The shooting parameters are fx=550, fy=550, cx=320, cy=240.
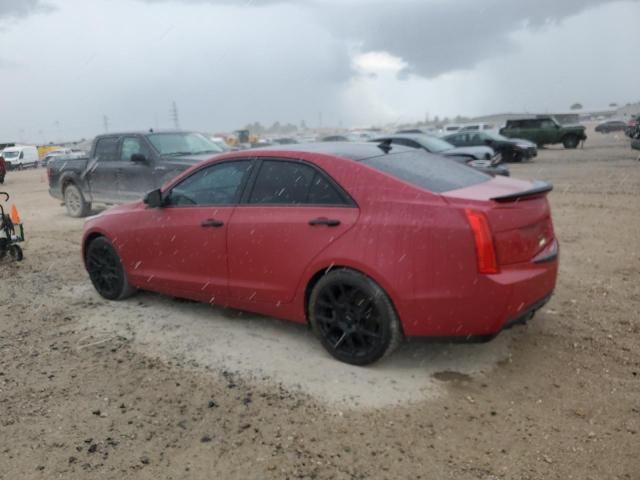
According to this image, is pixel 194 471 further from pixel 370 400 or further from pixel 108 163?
pixel 108 163

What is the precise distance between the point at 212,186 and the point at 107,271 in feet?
5.46

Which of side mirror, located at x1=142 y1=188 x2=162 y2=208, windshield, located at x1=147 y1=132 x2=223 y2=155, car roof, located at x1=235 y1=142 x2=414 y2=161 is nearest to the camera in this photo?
car roof, located at x1=235 y1=142 x2=414 y2=161

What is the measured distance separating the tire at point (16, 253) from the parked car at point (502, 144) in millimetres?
18136

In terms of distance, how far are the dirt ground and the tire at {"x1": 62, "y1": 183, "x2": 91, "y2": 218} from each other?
660cm

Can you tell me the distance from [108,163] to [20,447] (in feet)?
27.7

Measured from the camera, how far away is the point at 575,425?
3096mm

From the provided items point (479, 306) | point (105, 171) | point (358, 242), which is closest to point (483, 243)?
point (479, 306)

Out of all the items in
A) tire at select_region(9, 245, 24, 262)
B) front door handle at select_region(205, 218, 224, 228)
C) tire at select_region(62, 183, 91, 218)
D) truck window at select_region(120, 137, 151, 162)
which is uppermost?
truck window at select_region(120, 137, 151, 162)

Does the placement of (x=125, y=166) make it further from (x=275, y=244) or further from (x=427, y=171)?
(x=427, y=171)

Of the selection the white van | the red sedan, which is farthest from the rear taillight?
the white van

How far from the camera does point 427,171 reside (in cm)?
399

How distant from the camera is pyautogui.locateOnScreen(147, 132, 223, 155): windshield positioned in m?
9.78

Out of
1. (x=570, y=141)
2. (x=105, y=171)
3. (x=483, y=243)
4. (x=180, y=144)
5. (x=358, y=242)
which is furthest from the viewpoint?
(x=570, y=141)

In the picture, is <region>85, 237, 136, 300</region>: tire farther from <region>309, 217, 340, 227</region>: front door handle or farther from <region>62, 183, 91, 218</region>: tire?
<region>62, 183, 91, 218</region>: tire
